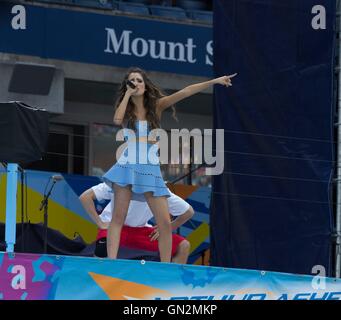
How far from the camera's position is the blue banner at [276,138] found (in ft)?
29.0

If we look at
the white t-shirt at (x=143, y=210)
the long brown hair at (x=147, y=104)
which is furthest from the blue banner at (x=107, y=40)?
the long brown hair at (x=147, y=104)

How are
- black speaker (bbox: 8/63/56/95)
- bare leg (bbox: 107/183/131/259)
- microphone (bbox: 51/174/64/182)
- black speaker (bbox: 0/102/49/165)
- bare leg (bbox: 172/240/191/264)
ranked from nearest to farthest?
black speaker (bbox: 0/102/49/165) → bare leg (bbox: 107/183/131/259) → bare leg (bbox: 172/240/191/264) → microphone (bbox: 51/174/64/182) → black speaker (bbox: 8/63/56/95)

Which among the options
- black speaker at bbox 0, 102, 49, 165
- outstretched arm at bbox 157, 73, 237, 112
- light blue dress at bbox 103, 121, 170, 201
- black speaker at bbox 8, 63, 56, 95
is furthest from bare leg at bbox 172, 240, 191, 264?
black speaker at bbox 8, 63, 56, 95

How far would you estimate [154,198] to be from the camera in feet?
25.8

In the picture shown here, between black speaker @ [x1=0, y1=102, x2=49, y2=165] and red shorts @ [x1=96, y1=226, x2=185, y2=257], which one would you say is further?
red shorts @ [x1=96, y1=226, x2=185, y2=257]

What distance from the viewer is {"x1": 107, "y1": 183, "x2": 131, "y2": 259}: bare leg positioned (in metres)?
7.70

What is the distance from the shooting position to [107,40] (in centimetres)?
1286

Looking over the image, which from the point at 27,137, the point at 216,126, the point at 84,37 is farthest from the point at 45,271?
the point at 84,37

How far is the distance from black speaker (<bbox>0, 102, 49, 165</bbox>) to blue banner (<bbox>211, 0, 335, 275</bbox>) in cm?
242

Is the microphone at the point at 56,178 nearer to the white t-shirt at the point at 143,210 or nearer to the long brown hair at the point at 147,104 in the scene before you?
the white t-shirt at the point at 143,210

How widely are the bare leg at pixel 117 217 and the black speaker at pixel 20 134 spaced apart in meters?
1.13

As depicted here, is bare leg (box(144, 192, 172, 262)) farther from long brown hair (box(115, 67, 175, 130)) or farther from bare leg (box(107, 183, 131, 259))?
long brown hair (box(115, 67, 175, 130))

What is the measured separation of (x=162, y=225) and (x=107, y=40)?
5425 millimetres

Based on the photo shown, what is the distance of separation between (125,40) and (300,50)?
4373 millimetres
